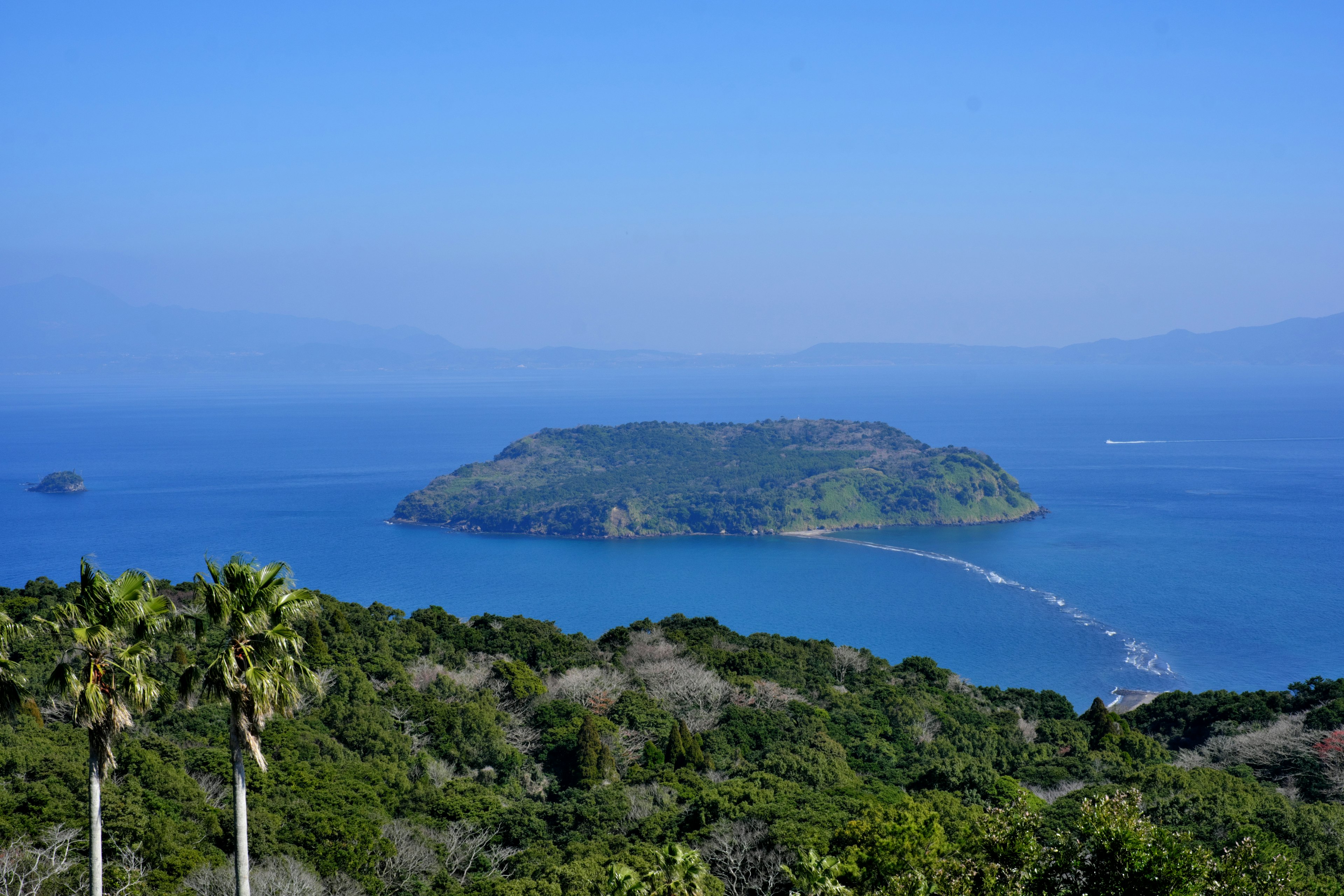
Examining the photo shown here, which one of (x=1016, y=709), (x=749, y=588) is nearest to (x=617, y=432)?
(x=749, y=588)

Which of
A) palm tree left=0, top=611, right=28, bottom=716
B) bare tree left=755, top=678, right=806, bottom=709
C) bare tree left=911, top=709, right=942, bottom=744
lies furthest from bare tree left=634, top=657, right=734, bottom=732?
palm tree left=0, top=611, right=28, bottom=716

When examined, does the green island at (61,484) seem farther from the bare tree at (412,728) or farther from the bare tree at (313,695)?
the bare tree at (412,728)

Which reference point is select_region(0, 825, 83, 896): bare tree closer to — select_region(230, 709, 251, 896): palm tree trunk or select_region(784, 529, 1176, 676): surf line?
select_region(230, 709, 251, 896): palm tree trunk

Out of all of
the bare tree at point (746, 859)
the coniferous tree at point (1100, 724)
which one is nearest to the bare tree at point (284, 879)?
the bare tree at point (746, 859)

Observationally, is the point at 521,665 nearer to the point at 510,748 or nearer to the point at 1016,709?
the point at 510,748

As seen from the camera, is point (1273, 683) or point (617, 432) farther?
point (617, 432)

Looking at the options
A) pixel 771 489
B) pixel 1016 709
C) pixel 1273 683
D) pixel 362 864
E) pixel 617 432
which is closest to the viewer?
pixel 362 864
